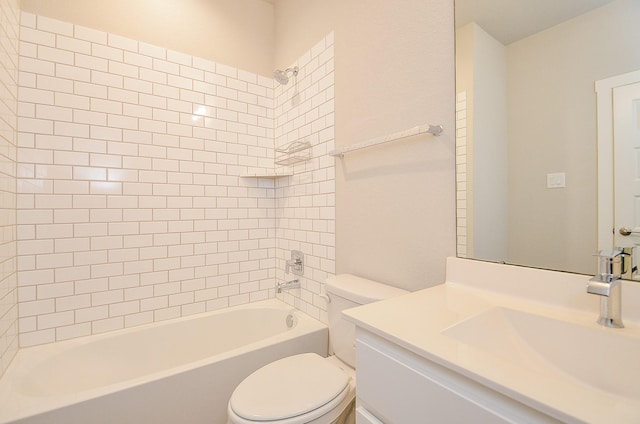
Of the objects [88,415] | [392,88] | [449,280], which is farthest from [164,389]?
[392,88]

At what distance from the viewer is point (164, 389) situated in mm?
1253

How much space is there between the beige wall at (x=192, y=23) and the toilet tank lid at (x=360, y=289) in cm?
183

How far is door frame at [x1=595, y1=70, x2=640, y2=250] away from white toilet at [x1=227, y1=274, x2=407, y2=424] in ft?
2.30

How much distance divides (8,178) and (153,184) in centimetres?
64

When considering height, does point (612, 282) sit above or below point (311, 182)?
below

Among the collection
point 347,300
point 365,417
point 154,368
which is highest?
point 347,300

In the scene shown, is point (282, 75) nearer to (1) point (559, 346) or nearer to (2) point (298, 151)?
(2) point (298, 151)

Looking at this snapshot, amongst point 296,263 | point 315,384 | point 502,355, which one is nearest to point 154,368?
point 296,263

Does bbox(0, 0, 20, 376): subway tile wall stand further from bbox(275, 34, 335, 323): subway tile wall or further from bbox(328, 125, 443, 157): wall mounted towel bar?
bbox(328, 125, 443, 157): wall mounted towel bar

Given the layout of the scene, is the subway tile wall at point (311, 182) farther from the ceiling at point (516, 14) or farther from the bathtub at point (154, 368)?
the ceiling at point (516, 14)

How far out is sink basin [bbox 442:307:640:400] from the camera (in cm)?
58

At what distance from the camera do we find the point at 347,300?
1.33 m

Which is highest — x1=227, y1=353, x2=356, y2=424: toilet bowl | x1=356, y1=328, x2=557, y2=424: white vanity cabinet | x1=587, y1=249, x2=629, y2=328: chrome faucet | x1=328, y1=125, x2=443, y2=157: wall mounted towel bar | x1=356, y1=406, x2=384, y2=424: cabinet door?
x1=328, y1=125, x2=443, y2=157: wall mounted towel bar

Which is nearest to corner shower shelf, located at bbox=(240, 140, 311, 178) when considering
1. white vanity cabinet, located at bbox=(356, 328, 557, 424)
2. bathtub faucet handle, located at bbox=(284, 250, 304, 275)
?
bathtub faucet handle, located at bbox=(284, 250, 304, 275)
